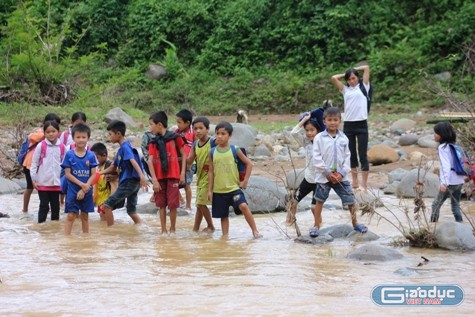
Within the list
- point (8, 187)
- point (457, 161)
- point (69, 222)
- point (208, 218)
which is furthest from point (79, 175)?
point (8, 187)

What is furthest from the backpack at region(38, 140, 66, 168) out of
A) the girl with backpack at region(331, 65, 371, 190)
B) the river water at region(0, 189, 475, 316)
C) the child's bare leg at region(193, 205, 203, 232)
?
the girl with backpack at region(331, 65, 371, 190)

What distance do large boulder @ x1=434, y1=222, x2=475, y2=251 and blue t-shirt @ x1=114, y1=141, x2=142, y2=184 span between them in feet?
10.6

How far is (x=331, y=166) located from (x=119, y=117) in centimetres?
1154

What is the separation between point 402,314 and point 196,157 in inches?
157

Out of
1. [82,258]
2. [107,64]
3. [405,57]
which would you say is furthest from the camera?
[107,64]

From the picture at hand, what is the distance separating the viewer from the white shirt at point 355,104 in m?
10.9

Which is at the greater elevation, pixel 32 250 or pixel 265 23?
pixel 265 23

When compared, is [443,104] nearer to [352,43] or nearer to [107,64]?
[352,43]

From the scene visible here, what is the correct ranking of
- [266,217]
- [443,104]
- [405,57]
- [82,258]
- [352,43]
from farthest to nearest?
1. [352,43]
2. [405,57]
3. [443,104]
4. [266,217]
5. [82,258]

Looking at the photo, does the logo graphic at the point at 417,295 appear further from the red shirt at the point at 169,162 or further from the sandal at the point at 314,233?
the red shirt at the point at 169,162

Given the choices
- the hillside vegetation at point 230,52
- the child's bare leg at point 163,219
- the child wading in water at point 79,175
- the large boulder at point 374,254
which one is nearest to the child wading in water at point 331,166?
the large boulder at point 374,254

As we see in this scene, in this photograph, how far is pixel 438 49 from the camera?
934 inches

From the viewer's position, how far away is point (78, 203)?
8789mm

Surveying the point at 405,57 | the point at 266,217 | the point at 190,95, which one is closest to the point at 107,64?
the point at 190,95
